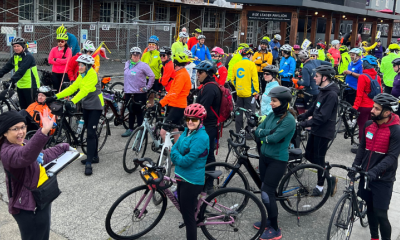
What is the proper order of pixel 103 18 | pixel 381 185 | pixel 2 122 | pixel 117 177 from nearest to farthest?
1. pixel 2 122
2. pixel 381 185
3. pixel 117 177
4. pixel 103 18

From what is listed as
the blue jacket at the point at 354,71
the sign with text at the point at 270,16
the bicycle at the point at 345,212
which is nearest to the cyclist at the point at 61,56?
the blue jacket at the point at 354,71

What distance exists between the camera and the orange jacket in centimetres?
655

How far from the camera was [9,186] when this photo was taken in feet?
11.0

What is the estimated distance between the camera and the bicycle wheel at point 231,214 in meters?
4.45

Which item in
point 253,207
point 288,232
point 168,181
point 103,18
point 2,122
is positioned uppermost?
point 103,18

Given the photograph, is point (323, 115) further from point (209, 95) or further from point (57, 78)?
point (57, 78)

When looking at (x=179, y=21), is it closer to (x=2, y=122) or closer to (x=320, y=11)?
(x=320, y=11)

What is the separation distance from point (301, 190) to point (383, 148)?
137 centimetres

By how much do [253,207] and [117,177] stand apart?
269 centimetres

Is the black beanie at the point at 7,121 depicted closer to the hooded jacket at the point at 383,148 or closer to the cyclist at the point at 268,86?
the hooded jacket at the point at 383,148

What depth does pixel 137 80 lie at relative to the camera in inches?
325

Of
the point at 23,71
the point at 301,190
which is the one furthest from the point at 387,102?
the point at 23,71

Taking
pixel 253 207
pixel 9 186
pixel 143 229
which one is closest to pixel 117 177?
pixel 143 229

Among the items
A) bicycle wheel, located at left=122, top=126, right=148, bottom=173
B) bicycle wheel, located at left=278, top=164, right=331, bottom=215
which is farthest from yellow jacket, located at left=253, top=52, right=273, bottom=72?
bicycle wheel, located at left=278, top=164, right=331, bottom=215
